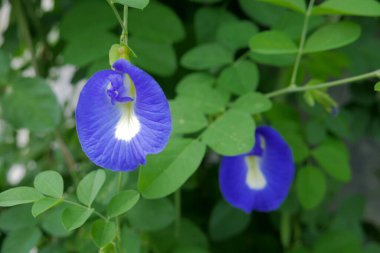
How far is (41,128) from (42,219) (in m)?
0.18

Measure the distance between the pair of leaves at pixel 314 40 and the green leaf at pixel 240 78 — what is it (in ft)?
0.37

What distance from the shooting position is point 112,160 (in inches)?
28.6

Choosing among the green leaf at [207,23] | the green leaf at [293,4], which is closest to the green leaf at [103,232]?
the green leaf at [293,4]

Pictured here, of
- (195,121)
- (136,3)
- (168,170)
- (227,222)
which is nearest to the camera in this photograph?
(136,3)

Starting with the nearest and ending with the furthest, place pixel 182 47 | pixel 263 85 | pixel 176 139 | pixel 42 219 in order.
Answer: pixel 176 139 → pixel 42 219 → pixel 182 47 → pixel 263 85

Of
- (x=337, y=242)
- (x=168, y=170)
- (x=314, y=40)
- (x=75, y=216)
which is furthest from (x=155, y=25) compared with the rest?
(x=337, y=242)

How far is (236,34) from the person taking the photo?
1.17 metres

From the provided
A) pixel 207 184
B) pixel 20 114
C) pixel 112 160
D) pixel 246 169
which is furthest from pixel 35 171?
pixel 112 160

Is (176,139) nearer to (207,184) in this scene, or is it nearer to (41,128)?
(41,128)

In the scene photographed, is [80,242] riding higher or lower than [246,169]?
lower

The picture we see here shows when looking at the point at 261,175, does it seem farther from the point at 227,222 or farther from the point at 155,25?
the point at 155,25

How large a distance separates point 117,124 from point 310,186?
1.99 feet

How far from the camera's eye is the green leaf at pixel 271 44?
3.28 ft

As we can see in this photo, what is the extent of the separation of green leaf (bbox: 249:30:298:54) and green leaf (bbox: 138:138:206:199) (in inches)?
9.2
